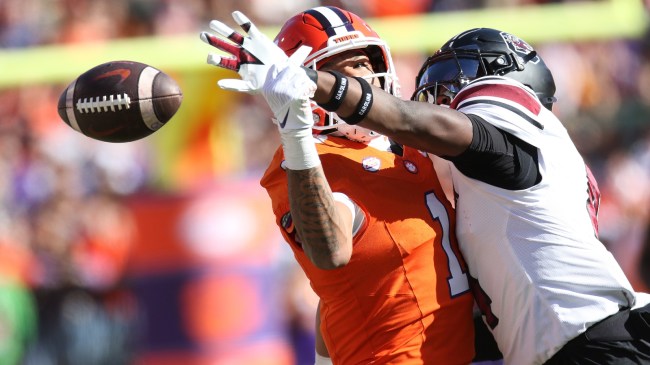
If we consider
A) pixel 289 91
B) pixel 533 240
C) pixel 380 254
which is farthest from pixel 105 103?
pixel 533 240

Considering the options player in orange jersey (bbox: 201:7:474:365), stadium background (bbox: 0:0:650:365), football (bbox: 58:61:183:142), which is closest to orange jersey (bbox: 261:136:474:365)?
player in orange jersey (bbox: 201:7:474:365)

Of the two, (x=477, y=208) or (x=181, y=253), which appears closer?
(x=477, y=208)

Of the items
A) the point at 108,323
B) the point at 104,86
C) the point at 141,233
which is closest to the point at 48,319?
the point at 108,323

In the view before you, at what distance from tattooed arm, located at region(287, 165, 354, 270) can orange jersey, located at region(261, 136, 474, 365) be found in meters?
0.16

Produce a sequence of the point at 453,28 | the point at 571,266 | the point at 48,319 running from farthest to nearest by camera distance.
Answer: the point at 453,28 < the point at 48,319 < the point at 571,266

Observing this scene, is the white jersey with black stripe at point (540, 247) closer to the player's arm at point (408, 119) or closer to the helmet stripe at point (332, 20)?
the player's arm at point (408, 119)

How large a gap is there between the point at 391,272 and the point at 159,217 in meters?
3.97

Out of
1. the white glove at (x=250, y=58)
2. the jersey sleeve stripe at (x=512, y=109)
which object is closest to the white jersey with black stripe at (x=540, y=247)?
the jersey sleeve stripe at (x=512, y=109)

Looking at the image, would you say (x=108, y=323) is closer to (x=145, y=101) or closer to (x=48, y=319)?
(x=48, y=319)

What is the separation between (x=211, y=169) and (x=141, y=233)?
0.61 m

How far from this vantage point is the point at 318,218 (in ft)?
8.52

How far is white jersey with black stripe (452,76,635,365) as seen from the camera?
2.77 meters

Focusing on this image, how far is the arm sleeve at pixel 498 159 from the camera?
2658mm

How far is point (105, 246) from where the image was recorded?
6605 millimetres
